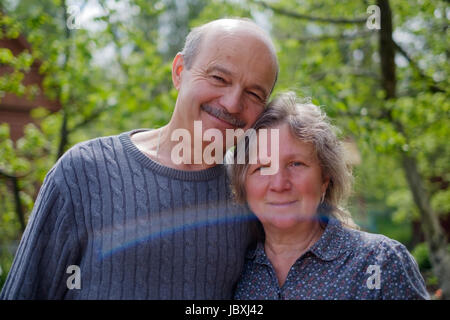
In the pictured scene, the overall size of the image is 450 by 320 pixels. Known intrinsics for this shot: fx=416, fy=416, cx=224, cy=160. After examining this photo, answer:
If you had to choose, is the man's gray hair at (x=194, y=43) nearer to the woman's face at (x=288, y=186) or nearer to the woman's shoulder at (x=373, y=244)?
the woman's face at (x=288, y=186)

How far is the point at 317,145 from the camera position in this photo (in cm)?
186

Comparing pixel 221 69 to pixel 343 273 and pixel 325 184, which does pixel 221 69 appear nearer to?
pixel 325 184

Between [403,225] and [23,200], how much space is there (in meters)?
17.2

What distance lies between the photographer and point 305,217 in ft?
6.07

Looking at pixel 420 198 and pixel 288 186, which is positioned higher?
pixel 420 198

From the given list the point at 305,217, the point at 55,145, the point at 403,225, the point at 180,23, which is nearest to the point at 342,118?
the point at 305,217

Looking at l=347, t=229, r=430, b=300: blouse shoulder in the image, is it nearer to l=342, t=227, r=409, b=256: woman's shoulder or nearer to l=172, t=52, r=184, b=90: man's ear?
l=342, t=227, r=409, b=256: woman's shoulder

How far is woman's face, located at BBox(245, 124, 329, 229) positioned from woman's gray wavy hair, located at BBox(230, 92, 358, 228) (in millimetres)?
42

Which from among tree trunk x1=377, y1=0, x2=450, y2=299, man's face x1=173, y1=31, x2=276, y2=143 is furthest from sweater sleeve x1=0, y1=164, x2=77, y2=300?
tree trunk x1=377, y1=0, x2=450, y2=299

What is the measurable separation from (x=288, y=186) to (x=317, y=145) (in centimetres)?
24

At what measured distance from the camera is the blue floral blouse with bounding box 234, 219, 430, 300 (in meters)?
1.64

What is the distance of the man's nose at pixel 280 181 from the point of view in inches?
69.3

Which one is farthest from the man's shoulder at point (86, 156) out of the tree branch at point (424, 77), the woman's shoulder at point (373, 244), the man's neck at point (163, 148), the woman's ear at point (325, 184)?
the tree branch at point (424, 77)

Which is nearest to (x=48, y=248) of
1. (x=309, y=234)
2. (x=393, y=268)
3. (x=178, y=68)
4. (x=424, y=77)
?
(x=178, y=68)
